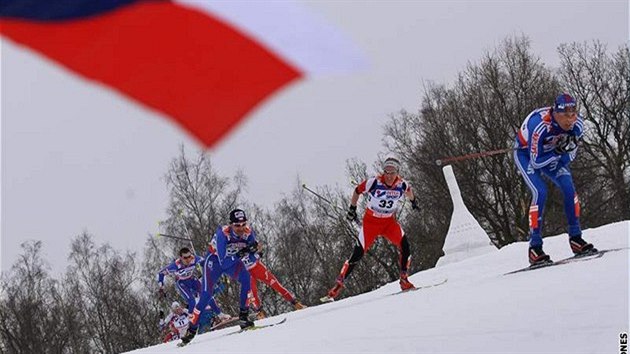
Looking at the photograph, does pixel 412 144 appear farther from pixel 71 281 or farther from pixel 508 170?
pixel 71 281

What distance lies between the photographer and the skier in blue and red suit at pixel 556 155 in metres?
10.4

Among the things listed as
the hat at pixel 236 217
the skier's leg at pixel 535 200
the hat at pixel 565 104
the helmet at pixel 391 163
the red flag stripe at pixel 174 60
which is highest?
the helmet at pixel 391 163

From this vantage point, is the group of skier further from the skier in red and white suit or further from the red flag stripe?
the red flag stripe

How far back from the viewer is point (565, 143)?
10.5 m

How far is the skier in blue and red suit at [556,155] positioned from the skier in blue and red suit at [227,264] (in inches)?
173

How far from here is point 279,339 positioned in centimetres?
909

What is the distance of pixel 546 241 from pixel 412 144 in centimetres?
2276

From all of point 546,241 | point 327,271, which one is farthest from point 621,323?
point 327,271

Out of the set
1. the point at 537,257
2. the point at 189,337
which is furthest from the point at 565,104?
the point at 189,337

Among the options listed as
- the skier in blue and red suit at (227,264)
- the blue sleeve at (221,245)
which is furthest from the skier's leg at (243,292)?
the blue sleeve at (221,245)

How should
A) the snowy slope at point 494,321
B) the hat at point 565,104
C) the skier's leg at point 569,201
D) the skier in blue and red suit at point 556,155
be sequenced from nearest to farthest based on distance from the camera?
1. the snowy slope at point 494,321
2. the hat at point 565,104
3. the skier in blue and red suit at point 556,155
4. the skier's leg at point 569,201

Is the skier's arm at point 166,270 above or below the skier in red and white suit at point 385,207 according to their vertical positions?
above

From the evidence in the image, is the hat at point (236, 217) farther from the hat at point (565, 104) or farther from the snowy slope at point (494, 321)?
the hat at point (565, 104)

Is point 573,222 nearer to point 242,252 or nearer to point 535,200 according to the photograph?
point 535,200
